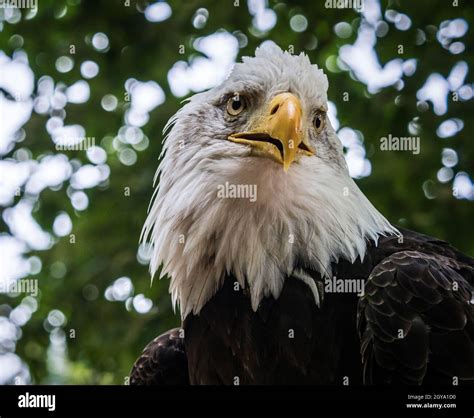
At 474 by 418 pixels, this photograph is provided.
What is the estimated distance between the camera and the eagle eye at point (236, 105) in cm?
231

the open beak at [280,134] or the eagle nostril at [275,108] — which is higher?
the eagle nostril at [275,108]

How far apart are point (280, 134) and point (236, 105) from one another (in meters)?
0.26

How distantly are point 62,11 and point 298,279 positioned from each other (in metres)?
1.96

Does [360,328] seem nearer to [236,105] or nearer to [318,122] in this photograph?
[318,122]

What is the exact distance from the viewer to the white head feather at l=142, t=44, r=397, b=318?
89.9 inches

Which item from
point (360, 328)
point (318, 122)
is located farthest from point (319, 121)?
point (360, 328)

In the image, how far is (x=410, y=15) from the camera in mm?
3133

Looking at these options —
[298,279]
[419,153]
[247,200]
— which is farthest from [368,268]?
[419,153]

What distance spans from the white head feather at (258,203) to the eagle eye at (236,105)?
22 millimetres

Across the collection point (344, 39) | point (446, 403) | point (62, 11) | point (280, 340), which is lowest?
point (446, 403)

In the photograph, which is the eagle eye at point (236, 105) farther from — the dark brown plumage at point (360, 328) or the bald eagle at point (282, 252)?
the dark brown plumage at point (360, 328)

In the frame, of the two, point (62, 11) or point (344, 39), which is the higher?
point (62, 11)

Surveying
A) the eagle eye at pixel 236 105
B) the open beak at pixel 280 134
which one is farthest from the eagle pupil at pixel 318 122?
the eagle eye at pixel 236 105

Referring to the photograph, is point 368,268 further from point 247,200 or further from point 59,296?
point 59,296
